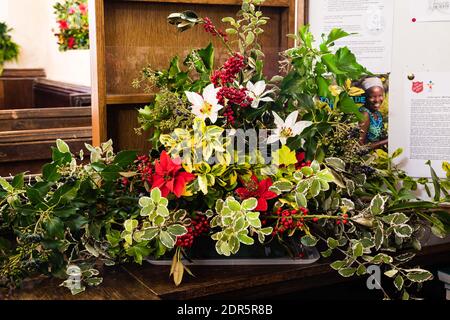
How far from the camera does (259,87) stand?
1.28m

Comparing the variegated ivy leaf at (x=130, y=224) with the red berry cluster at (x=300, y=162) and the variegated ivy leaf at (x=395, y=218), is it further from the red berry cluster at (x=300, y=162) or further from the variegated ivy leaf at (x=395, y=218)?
the variegated ivy leaf at (x=395, y=218)

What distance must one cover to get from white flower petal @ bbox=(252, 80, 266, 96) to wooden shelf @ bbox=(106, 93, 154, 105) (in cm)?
49

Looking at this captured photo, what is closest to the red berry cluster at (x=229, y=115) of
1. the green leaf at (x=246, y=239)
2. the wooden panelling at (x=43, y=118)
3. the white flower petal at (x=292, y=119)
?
the white flower petal at (x=292, y=119)

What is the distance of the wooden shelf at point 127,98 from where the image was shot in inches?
64.5

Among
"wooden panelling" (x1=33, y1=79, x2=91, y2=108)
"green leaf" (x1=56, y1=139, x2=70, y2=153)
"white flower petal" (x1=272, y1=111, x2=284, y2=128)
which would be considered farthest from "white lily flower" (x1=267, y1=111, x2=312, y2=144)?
"wooden panelling" (x1=33, y1=79, x2=91, y2=108)

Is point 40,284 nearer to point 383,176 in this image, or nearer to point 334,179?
point 334,179

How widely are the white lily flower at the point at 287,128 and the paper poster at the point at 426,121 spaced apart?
51cm

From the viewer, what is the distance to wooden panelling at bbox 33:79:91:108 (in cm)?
465

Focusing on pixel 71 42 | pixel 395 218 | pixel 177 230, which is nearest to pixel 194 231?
pixel 177 230

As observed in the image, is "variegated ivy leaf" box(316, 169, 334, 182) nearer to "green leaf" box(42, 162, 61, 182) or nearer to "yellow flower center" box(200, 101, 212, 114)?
"yellow flower center" box(200, 101, 212, 114)

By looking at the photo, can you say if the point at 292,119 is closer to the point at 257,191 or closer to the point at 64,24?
the point at 257,191
